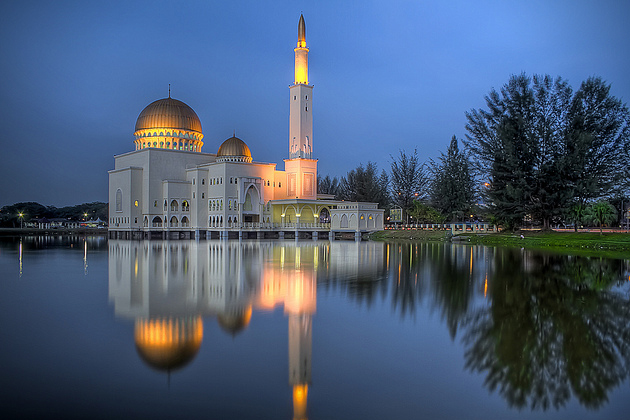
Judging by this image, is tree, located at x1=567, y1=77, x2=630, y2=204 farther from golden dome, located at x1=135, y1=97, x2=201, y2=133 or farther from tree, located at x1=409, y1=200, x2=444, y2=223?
golden dome, located at x1=135, y1=97, x2=201, y2=133

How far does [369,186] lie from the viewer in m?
64.9

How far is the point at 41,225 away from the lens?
86188 millimetres

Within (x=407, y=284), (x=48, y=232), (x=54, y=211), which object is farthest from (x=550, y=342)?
(x=54, y=211)

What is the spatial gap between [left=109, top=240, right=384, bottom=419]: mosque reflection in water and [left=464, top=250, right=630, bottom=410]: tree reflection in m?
2.29

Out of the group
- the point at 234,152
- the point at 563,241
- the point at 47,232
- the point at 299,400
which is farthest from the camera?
the point at 47,232

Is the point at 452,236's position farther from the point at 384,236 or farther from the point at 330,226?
the point at 330,226

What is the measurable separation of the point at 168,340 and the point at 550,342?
5298 millimetres

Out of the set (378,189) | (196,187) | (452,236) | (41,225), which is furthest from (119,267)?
(41,225)

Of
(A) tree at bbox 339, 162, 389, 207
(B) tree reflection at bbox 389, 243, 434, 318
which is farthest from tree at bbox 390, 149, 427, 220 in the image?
(B) tree reflection at bbox 389, 243, 434, 318

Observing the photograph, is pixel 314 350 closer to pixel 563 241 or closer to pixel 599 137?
pixel 563 241

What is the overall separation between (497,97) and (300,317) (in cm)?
3468

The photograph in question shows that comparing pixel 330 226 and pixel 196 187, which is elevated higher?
pixel 196 187

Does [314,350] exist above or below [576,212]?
below

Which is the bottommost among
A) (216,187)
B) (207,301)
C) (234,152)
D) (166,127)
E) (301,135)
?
(207,301)
